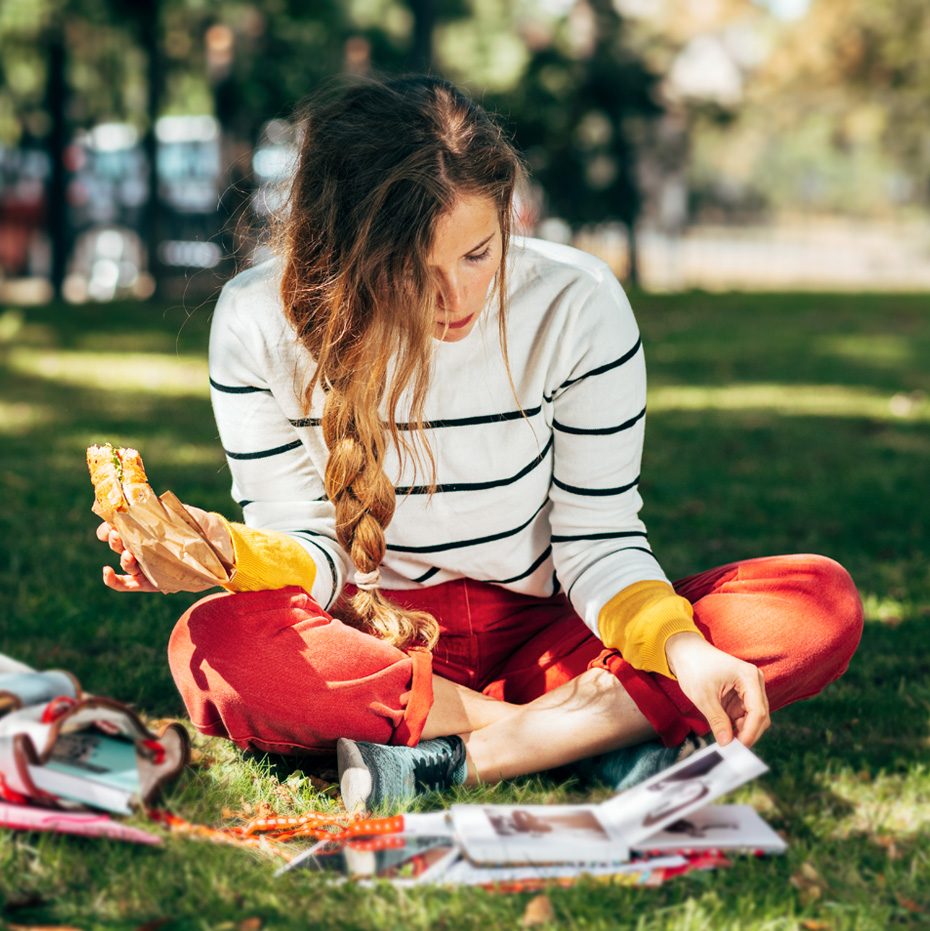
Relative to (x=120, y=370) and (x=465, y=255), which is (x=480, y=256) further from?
(x=120, y=370)

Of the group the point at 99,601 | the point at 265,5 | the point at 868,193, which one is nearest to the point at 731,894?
the point at 99,601

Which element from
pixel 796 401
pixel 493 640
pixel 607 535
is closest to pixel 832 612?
pixel 607 535

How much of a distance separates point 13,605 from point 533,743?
1.79 meters

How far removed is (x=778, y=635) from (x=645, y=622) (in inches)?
11.0

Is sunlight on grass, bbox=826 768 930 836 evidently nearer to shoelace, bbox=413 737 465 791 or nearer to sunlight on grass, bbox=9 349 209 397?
shoelace, bbox=413 737 465 791

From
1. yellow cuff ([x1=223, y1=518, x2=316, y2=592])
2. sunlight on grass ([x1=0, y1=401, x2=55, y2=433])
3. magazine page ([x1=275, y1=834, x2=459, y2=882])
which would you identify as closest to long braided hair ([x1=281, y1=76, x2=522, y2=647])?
yellow cuff ([x1=223, y1=518, x2=316, y2=592])

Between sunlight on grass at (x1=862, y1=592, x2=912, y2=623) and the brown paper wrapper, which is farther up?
the brown paper wrapper

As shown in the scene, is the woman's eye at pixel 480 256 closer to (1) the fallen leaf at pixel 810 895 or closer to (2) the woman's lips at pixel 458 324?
(2) the woman's lips at pixel 458 324

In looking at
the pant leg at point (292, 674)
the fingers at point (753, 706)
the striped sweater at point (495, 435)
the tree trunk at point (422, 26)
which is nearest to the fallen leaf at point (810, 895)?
the fingers at point (753, 706)

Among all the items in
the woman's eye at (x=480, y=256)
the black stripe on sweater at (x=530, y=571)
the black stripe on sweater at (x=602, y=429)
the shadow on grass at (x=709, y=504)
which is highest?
the woman's eye at (x=480, y=256)

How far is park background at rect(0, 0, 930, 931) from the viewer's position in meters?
1.92

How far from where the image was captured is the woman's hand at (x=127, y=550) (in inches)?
80.2

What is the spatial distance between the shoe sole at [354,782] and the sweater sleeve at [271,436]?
0.34 m

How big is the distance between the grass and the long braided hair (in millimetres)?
674
